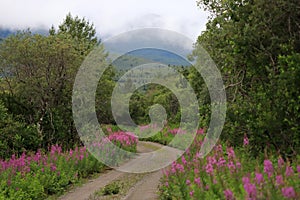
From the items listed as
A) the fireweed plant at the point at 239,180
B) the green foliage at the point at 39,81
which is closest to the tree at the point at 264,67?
the fireweed plant at the point at 239,180

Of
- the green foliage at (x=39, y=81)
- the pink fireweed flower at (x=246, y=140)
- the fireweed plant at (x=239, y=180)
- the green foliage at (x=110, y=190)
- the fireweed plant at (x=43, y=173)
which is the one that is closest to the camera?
the fireweed plant at (x=239, y=180)

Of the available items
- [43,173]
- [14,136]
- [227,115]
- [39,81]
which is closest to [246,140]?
[227,115]

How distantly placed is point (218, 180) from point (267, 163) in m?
0.98

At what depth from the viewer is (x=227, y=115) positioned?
9.22 meters

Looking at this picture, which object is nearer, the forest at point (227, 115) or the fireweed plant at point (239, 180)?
the fireweed plant at point (239, 180)

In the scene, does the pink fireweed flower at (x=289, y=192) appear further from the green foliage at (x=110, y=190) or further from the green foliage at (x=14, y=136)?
the green foliage at (x=14, y=136)

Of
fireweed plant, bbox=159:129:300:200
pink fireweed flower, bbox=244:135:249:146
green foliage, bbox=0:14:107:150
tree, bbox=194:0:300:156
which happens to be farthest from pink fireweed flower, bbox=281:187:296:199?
green foliage, bbox=0:14:107:150

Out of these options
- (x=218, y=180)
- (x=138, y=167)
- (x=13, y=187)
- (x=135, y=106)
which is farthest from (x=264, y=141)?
(x=135, y=106)

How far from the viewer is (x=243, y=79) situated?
9.70 m

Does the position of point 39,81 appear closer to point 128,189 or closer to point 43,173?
point 43,173

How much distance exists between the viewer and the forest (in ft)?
21.3

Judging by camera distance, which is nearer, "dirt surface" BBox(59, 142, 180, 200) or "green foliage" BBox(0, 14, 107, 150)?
"dirt surface" BBox(59, 142, 180, 200)

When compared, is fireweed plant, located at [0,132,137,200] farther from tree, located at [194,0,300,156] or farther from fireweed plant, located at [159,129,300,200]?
tree, located at [194,0,300,156]

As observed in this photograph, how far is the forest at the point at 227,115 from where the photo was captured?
6.49 metres
